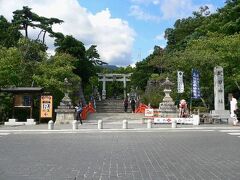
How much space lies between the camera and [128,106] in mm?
46500

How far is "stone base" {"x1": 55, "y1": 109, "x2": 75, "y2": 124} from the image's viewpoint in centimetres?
2810

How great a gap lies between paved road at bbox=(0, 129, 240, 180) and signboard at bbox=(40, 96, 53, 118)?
45.0 ft

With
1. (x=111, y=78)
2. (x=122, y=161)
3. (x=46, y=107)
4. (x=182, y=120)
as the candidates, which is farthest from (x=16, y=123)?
(x=111, y=78)

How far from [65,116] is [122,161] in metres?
18.5

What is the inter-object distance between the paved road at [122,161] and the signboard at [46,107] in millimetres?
13727

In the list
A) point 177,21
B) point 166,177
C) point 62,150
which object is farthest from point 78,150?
point 177,21

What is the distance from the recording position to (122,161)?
10.2m

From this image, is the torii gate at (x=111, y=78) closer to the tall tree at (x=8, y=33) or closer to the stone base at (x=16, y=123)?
the tall tree at (x=8, y=33)

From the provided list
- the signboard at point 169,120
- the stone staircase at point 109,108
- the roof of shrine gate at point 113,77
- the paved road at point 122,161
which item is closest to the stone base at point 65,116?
the signboard at point 169,120

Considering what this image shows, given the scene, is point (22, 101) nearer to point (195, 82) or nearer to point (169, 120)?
point (169, 120)

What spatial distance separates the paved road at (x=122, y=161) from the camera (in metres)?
8.28

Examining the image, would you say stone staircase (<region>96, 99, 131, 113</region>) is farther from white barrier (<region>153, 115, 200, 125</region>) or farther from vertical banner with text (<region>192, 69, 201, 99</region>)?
white barrier (<region>153, 115, 200, 125</region>)

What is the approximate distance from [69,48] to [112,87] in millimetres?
37259

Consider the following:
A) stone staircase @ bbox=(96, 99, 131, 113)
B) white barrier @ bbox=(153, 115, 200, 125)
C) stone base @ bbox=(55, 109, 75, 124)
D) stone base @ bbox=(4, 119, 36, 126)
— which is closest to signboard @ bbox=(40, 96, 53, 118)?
stone base @ bbox=(55, 109, 75, 124)
